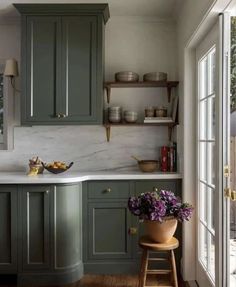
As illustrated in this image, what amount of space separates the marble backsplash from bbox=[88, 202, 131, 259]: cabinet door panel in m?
0.53

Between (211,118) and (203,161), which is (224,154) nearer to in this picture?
(211,118)

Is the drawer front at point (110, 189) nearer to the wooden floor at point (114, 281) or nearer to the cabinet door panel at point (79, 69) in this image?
the cabinet door panel at point (79, 69)

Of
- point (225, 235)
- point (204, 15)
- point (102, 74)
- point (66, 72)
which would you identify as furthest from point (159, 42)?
point (225, 235)

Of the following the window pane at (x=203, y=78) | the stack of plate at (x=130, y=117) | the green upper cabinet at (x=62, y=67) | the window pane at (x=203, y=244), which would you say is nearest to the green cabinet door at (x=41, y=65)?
the green upper cabinet at (x=62, y=67)

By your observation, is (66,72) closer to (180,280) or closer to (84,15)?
(84,15)

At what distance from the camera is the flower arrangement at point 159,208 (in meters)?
2.28

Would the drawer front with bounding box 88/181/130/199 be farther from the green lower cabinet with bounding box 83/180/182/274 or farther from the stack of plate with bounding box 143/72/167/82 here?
the stack of plate with bounding box 143/72/167/82

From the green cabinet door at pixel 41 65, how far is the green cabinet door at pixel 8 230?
30.2 inches

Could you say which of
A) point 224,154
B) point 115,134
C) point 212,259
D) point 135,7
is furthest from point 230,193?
point 135,7

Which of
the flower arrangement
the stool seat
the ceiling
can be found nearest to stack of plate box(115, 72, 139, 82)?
the ceiling

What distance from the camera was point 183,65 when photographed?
3047 mm

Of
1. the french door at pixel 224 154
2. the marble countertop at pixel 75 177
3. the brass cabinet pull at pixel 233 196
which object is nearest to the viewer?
the brass cabinet pull at pixel 233 196

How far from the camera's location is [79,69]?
3.23 metres

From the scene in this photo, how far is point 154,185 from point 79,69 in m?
1.28
